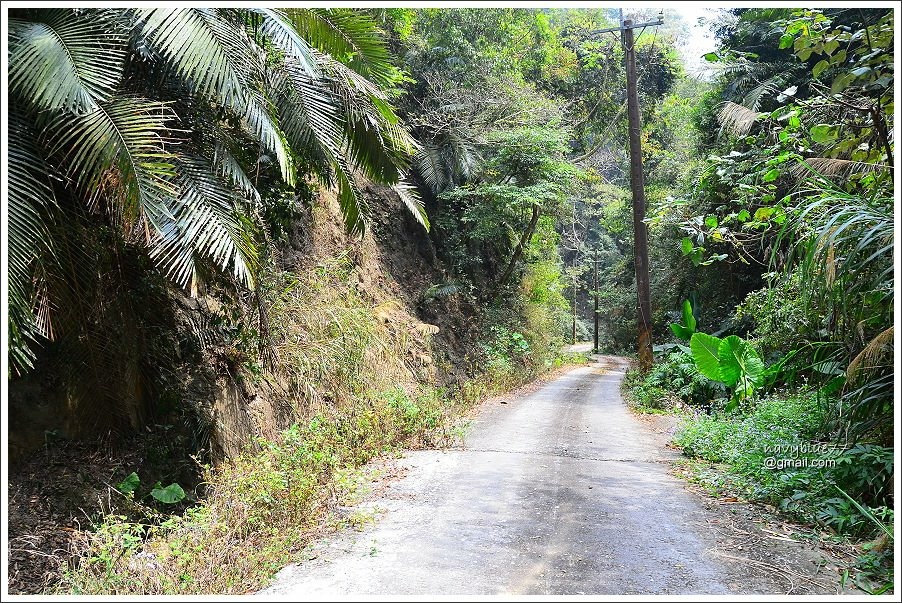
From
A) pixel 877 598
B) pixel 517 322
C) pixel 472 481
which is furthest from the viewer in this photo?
pixel 517 322

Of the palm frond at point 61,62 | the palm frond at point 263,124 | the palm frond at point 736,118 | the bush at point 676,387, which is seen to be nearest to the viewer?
the palm frond at point 61,62

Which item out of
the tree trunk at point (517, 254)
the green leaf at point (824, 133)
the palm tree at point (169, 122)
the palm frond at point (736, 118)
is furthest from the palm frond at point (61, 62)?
the tree trunk at point (517, 254)

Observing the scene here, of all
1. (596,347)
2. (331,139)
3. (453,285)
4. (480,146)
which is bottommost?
(596,347)

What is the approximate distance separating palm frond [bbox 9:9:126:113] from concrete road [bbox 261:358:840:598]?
3406 mm

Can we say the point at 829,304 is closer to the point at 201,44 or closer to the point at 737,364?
the point at 737,364

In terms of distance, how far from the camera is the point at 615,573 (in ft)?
12.0

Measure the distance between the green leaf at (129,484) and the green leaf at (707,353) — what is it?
800 centimetres

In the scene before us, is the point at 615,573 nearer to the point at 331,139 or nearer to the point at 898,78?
the point at 898,78

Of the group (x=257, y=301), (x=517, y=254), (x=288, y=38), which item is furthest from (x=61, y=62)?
(x=517, y=254)

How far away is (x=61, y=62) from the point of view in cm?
388

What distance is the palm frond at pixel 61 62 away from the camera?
3793 millimetres

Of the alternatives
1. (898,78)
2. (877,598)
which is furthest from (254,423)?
(898,78)

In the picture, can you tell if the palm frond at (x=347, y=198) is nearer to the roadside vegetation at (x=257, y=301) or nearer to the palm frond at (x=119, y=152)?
the roadside vegetation at (x=257, y=301)

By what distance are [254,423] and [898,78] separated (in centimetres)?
642
